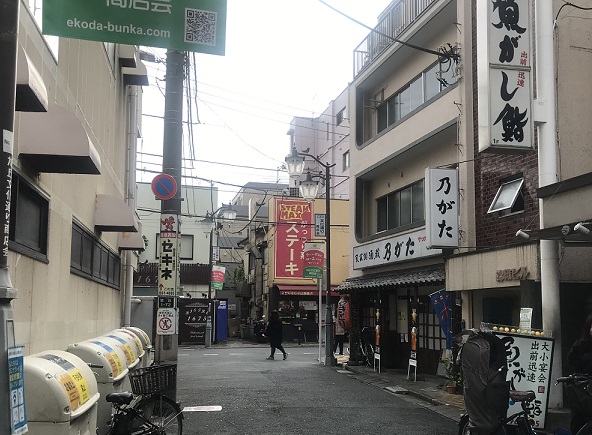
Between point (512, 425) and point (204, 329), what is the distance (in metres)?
28.5

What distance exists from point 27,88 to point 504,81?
7.71m

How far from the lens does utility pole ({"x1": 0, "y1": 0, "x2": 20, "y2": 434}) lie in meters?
3.29

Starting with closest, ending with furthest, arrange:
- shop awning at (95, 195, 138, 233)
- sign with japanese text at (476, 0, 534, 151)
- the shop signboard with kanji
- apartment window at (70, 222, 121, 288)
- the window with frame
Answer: the shop signboard with kanji
sign with japanese text at (476, 0, 534, 151)
apartment window at (70, 222, 121, 288)
shop awning at (95, 195, 138, 233)
the window with frame

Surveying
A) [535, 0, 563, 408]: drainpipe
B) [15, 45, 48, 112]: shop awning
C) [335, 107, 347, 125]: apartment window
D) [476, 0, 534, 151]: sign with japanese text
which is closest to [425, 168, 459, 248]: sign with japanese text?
[476, 0, 534, 151]: sign with japanese text

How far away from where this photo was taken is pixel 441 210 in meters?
15.2

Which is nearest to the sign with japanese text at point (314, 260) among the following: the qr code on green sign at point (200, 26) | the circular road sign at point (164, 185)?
the circular road sign at point (164, 185)

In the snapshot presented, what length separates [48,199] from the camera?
858cm

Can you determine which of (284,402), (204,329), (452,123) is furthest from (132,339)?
(204,329)

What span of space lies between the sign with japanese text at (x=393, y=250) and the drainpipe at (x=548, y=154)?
590cm

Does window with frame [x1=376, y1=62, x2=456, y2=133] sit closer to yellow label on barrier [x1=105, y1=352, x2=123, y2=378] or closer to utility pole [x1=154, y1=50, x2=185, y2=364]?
utility pole [x1=154, y1=50, x2=185, y2=364]

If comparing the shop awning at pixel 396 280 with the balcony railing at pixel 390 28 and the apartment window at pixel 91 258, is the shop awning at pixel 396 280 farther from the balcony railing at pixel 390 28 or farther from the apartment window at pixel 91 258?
the apartment window at pixel 91 258

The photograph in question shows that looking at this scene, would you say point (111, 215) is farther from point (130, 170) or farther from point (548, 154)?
point (548, 154)

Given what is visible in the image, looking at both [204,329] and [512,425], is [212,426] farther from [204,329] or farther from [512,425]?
[204,329]

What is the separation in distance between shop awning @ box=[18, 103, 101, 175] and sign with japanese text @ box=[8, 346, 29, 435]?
4.17m
